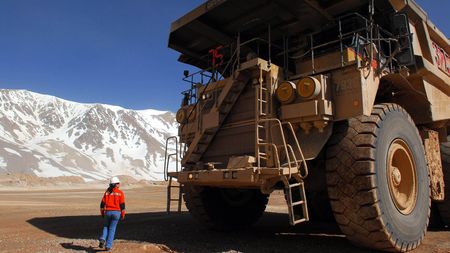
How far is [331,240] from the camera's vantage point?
657 cm

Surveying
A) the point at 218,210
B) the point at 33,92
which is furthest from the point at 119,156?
the point at 218,210

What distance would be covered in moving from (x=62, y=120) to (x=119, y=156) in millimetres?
33981

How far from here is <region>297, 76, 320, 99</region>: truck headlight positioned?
18.0 feet

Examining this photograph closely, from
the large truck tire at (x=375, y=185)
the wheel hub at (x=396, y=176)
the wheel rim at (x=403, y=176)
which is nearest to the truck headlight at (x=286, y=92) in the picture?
the large truck tire at (x=375, y=185)

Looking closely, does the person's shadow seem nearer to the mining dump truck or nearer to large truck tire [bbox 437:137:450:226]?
the mining dump truck

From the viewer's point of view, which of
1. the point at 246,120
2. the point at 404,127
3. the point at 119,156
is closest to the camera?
the point at 404,127

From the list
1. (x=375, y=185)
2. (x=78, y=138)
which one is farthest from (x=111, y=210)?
(x=78, y=138)

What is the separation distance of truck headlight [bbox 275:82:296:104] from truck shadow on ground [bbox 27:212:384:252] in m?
2.17

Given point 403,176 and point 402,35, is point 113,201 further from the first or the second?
point 402,35

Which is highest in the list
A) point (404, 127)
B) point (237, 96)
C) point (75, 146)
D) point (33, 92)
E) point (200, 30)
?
point (33, 92)

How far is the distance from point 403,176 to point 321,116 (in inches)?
68.9

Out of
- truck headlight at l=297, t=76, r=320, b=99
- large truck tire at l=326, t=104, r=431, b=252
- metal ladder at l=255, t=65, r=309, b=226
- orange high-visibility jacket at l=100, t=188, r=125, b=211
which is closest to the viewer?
large truck tire at l=326, t=104, r=431, b=252

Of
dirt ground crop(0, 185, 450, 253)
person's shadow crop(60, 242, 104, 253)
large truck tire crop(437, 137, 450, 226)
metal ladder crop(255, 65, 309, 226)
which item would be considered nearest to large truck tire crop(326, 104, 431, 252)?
metal ladder crop(255, 65, 309, 226)

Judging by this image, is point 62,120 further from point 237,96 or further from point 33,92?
point 237,96
